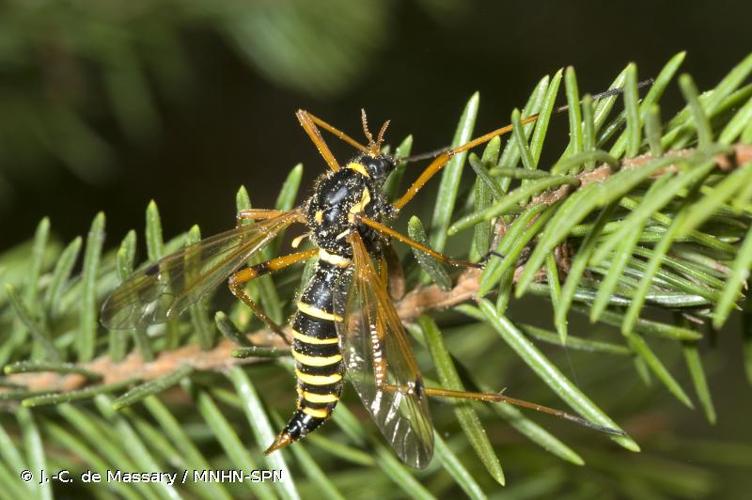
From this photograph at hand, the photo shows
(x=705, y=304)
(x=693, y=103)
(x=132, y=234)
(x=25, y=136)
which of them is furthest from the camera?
(x=25, y=136)

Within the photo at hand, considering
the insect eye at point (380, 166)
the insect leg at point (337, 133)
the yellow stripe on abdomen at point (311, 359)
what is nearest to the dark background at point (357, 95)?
the insect leg at point (337, 133)

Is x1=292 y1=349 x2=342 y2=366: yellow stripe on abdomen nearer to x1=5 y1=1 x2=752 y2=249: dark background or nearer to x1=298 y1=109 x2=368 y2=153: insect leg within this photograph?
x1=298 y1=109 x2=368 y2=153: insect leg

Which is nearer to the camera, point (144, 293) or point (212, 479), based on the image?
point (212, 479)

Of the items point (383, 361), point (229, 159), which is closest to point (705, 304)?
point (383, 361)

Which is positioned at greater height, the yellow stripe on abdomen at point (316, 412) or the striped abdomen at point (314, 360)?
the striped abdomen at point (314, 360)

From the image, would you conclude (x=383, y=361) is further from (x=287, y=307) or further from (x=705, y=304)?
(x=705, y=304)

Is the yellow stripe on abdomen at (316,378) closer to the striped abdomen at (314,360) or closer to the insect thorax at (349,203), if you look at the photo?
the striped abdomen at (314,360)
